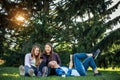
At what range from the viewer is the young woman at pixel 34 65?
1093cm

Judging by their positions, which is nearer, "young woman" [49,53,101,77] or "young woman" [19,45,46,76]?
"young woman" [19,45,46,76]

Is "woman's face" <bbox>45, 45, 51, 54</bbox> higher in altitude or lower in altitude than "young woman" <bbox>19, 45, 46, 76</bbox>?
higher

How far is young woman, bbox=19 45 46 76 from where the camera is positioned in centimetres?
1093

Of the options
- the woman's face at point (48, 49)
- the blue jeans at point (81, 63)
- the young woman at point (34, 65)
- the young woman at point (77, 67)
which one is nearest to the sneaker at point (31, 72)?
the young woman at point (34, 65)

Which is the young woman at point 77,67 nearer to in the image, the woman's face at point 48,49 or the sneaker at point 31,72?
the woman's face at point 48,49

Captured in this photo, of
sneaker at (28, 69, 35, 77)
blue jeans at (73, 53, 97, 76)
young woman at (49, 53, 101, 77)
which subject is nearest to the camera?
sneaker at (28, 69, 35, 77)

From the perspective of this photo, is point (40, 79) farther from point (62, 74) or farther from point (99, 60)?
point (99, 60)

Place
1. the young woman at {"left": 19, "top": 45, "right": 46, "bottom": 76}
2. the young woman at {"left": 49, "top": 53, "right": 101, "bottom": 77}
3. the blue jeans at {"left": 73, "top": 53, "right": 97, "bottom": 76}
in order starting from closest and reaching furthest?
the young woman at {"left": 19, "top": 45, "right": 46, "bottom": 76} → the young woman at {"left": 49, "top": 53, "right": 101, "bottom": 77} → the blue jeans at {"left": 73, "top": 53, "right": 97, "bottom": 76}

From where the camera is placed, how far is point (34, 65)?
11.3 meters

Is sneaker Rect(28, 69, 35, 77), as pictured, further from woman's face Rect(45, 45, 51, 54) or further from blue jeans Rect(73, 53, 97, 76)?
blue jeans Rect(73, 53, 97, 76)

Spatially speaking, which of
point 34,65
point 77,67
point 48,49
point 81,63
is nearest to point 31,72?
point 34,65

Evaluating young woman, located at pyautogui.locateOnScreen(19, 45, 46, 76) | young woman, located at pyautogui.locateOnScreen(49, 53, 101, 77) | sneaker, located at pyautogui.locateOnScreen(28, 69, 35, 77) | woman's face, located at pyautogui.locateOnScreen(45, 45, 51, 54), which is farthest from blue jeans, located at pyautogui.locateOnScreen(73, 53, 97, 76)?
sneaker, located at pyautogui.locateOnScreen(28, 69, 35, 77)

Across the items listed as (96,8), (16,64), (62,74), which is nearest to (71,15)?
(96,8)

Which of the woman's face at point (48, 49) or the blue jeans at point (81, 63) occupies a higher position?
the woman's face at point (48, 49)
